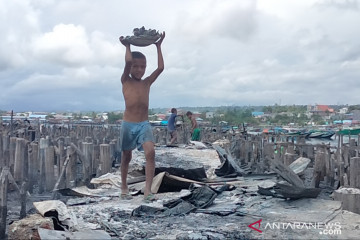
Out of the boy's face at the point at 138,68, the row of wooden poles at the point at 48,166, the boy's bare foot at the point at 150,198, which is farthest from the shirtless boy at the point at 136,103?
the row of wooden poles at the point at 48,166

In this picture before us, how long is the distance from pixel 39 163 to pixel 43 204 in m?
6.98

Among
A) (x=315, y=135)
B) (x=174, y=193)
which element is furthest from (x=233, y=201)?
(x=315, y=135)

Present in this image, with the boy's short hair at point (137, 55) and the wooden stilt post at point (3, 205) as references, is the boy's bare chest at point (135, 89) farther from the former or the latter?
the wooden stilt post at point (3, 205)

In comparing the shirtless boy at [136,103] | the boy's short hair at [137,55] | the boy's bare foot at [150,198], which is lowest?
the boy's bare foot at [150,198]

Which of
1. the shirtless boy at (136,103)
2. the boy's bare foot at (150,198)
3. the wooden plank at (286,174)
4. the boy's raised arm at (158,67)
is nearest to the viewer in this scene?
the boy's bare foot at (150,198)

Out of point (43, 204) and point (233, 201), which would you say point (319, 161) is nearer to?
point (233, 201)

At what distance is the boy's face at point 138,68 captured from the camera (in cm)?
582

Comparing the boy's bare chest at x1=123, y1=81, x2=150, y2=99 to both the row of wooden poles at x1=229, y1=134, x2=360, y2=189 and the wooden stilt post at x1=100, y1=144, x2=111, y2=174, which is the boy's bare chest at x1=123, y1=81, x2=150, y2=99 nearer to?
the row of wooden poles at x1=229, y1=134, x2=360, y2=189

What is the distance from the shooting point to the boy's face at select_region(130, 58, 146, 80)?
19.1 ft

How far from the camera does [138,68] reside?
5.84 m

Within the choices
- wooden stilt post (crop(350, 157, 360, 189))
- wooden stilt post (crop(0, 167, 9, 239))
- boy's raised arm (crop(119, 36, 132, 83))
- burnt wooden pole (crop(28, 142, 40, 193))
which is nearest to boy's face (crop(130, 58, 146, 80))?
boy's raised arm (crop(119, 36, 132, 83))

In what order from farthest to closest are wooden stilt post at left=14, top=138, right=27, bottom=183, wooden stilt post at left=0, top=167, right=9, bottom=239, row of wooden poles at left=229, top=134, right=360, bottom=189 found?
wooden stilt post at left=14, top=138, right=27, bottom=183 → row of wooden poles at left=229, top=134, right=360, bottom=189 → wooden stilt post at left=0, top=167, right=9, bottom=239

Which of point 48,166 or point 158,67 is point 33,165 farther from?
point 158,67

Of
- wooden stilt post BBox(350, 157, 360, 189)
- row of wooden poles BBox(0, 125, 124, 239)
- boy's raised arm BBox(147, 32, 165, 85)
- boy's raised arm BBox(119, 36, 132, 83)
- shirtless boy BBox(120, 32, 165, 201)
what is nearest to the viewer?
boy's raised arm BBox(119, 36, 132, 83)
